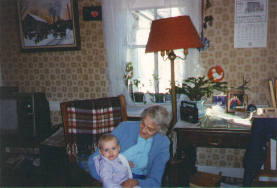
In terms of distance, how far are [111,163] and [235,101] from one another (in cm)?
140

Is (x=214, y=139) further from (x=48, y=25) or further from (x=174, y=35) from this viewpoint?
(x=48, y=25)

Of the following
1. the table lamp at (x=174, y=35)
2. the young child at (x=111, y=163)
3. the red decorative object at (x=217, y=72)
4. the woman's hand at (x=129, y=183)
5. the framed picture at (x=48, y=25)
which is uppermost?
the framed picture at (x=48, y=25)

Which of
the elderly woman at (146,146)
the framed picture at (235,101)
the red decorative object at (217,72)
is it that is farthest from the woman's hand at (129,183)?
the red decorative object at (217,72)

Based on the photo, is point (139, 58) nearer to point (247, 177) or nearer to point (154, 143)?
point (154, 143)

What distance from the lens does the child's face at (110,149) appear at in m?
1.59

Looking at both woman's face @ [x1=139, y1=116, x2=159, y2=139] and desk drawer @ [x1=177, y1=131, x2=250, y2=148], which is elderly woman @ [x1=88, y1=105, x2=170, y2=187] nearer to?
woman's face @ [x1=139, y1=116, x2=159, y2=139]

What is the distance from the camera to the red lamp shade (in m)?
1.86

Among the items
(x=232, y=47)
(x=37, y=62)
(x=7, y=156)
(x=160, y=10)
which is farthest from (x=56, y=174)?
(x=232, y=47)

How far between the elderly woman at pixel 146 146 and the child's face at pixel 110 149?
0.27 ft

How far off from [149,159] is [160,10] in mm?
1878

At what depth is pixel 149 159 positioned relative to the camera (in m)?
1.63

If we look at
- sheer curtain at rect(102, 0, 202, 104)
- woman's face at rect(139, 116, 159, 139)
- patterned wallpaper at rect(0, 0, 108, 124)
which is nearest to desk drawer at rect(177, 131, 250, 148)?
woman's face at rect(139, 116, 159, 139)

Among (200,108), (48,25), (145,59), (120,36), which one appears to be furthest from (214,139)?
(48,25)

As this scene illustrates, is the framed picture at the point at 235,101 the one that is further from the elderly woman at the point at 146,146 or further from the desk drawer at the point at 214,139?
the elderly woman at the point at 146,146
